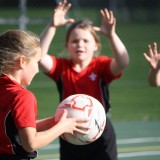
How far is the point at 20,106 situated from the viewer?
3406 millimetres

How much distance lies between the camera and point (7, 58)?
11.7ft

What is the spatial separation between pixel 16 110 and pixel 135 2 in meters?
27.5

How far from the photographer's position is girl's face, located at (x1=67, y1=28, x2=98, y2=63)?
16.7 feet

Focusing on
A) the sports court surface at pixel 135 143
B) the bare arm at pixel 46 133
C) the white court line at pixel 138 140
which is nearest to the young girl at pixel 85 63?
the bare arm at pixel 46 133

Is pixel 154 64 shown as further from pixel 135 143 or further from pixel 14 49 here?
pixel 135 143

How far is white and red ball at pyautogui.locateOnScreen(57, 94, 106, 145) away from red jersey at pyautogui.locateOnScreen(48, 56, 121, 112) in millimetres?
933

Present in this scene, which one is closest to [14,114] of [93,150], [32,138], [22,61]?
[32,138]

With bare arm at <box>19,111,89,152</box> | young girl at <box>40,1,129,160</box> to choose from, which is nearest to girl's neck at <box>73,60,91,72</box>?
young girl at <box>40,1,129,160</box>

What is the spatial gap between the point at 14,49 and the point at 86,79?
1567 mm

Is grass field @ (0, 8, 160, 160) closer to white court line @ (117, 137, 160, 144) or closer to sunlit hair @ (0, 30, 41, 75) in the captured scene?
white court line @ (117, 137, 160, 144)

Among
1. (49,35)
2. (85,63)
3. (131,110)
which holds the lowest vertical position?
(131,110)

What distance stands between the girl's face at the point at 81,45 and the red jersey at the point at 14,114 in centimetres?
162

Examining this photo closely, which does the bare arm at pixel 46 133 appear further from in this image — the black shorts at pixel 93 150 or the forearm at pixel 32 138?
the black shorts at pixel 93 150

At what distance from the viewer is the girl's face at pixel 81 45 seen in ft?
16.7
